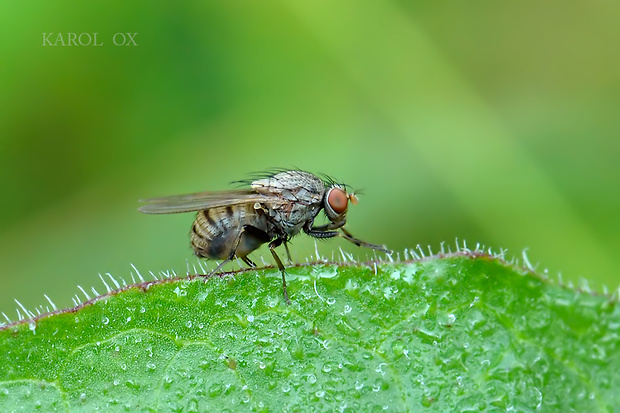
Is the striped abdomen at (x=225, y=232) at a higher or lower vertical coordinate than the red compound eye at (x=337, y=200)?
higher

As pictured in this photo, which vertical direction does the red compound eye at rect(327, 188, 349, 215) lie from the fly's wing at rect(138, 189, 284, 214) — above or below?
below

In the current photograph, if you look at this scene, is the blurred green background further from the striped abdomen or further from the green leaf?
the green leaf

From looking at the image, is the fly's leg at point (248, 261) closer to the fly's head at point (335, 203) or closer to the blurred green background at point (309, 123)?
the fly's head at point (335, 203)

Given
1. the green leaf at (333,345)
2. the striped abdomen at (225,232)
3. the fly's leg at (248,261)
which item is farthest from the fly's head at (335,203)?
the green leaf at (333,345)

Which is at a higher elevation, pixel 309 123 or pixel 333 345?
pixel 309 123

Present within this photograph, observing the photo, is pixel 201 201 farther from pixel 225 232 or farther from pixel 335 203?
pixel 335 203

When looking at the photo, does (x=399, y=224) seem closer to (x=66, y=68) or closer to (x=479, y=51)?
(x=479, y=51)

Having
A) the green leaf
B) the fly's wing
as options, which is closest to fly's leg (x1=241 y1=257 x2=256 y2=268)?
the fly's wing

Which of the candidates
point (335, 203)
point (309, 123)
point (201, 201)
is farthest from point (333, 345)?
point (309, 123)
